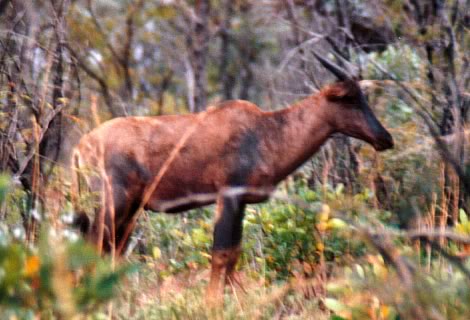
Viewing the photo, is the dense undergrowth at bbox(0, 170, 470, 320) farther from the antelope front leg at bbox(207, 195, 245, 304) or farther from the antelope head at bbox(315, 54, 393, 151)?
the antelope head at bbox(315, 54, 393, 151)

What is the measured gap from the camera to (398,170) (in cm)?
886

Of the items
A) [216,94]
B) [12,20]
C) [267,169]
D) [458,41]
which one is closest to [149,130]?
[267,169]

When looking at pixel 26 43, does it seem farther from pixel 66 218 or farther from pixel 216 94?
pixel 216 94

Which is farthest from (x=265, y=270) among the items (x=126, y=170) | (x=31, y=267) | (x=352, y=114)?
(x=31, y=267)

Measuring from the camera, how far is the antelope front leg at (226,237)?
23.3ft

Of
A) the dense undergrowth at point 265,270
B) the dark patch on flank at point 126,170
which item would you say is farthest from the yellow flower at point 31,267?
the dark patch on flank at point 126,170

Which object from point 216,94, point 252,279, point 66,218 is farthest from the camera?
point 216,94

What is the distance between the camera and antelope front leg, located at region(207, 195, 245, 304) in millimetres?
7105

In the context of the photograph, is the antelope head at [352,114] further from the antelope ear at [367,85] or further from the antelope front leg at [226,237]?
the antelope front leg at [226,237]

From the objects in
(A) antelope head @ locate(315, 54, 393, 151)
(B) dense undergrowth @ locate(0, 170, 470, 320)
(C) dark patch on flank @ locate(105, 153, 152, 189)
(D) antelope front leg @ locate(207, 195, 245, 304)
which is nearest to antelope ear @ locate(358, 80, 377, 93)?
(A) antelope head @ locate(315, 54, 393, 151)

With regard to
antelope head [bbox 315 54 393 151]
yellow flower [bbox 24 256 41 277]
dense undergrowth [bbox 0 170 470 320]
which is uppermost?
antelope head [bbox 315 54 393 151]

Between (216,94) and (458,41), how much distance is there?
12049mm

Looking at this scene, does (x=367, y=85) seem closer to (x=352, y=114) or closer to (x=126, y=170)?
(x=352, y=114)

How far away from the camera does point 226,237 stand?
730cm
